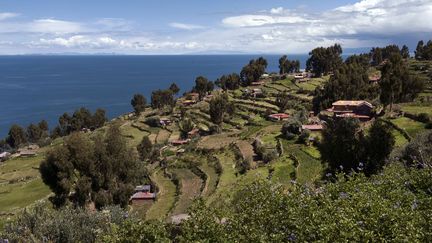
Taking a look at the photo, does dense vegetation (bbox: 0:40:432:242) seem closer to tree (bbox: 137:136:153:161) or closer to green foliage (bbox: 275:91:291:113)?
tree (bbox: 137:136:153:161)

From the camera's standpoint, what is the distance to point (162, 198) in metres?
48.6

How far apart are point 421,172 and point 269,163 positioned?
31561mm

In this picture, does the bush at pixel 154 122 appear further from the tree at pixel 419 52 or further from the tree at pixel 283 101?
the tree at pixel 419 52

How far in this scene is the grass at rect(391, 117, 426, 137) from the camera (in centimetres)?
4738

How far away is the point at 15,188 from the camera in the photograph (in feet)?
207

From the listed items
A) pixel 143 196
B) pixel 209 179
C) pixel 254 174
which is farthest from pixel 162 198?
pixel 254 174

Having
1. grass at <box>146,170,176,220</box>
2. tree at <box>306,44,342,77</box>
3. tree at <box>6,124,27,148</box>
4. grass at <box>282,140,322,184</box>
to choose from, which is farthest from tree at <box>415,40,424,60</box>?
tree at <box>6,124,27,148</box>

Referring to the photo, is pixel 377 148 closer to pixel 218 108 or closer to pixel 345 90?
pixel 345 90

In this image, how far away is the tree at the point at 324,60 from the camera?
128m

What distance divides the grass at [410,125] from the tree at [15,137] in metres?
97.5

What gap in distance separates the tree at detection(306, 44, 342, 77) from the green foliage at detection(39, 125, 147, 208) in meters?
96.6

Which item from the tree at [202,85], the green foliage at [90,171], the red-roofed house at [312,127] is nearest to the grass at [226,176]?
the green foliage at [90,171]

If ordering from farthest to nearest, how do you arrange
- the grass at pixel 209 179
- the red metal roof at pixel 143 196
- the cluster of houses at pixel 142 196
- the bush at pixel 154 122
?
the bush at pixel 154 122 < the red metal roof at pixel 143 196 < the cluster of houses at pixel 142 196 < the grass at pixel 209 179

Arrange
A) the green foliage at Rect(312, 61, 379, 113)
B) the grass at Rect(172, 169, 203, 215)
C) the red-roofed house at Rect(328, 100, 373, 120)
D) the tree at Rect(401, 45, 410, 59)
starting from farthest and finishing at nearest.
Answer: the tree at Rect(401, 45, 410, 59) → the green foliage at Rect(312, 61, 379, 113) → the red-roofed house at Rect(328, 100, 373, 120) → the grass at Rect(172, 169, 203, 215)
